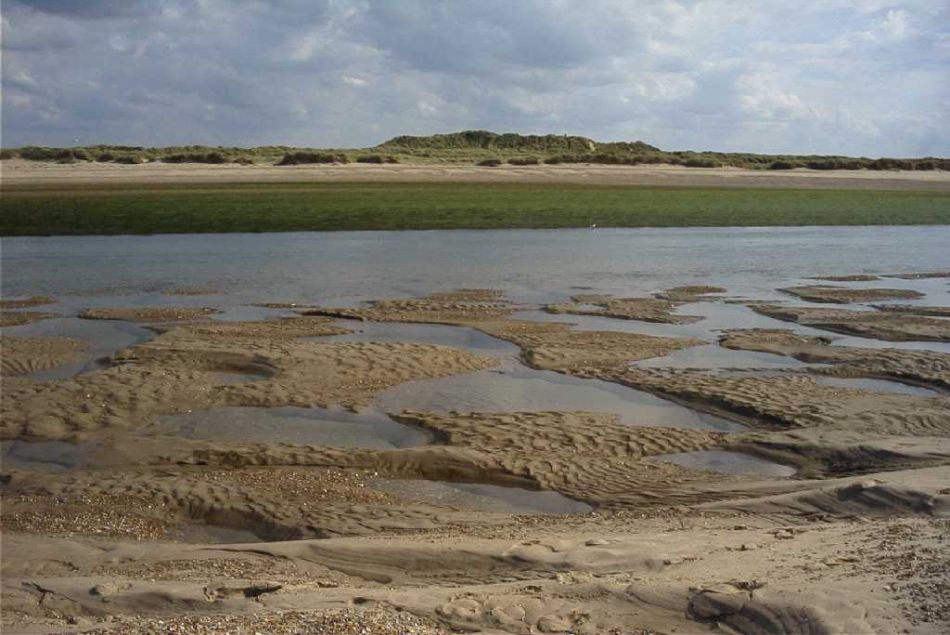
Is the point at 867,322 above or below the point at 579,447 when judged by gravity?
above

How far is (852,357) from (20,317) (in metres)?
14.2

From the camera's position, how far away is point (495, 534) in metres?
6.75

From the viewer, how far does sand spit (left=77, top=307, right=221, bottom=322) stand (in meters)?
16.3

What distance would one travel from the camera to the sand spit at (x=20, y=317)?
52.9 feet

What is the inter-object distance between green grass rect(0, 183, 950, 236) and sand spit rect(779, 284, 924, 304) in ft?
53.3

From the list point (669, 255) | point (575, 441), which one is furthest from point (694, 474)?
point (669, 255)

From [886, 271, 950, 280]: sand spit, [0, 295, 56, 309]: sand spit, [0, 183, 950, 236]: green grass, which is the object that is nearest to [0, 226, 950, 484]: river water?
[0, 295, 56, 309]: sand spit

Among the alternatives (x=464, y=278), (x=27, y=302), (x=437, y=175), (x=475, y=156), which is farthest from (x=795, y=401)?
(x=475, y=156)

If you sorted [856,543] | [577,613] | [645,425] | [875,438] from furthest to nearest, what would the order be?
[645,425] < [875,438] < [856,543] < [577,613]

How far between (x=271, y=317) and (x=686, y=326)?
7.37 metres

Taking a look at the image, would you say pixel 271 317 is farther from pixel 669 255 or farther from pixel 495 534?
pixel 669 255

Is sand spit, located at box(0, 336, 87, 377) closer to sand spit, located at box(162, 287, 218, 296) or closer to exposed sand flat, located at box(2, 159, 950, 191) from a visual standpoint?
sand spit, located at box(162, 287, 218, 296)

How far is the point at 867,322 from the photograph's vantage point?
15.6 m

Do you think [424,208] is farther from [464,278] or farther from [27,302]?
[27,302]
